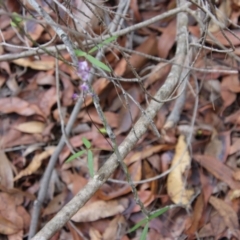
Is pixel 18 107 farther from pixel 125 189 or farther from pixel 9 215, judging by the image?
pixel 125 189

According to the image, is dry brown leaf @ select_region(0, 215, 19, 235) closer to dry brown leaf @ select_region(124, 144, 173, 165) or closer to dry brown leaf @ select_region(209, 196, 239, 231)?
dry brown leaf @ select_region(124, 144, 173, 165)

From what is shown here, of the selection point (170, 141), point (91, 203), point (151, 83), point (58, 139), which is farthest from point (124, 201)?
point (151, 83)

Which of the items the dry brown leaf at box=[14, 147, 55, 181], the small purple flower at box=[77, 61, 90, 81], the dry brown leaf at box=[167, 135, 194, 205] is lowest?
the dry brown leaf at box=[14, 147, 55, 181]

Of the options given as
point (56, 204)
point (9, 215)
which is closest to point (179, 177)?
point (56, 204)

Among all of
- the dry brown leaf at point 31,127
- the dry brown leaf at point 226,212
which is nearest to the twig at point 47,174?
the dry brown leaf at point 31,127

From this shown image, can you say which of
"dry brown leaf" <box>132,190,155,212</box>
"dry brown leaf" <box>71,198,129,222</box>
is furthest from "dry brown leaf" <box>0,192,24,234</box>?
"dry brown leaf" <box>132,190,155,212</box>

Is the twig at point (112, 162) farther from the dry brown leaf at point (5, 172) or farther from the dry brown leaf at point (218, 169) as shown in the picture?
the dry brown leaf at point (5, 172)
